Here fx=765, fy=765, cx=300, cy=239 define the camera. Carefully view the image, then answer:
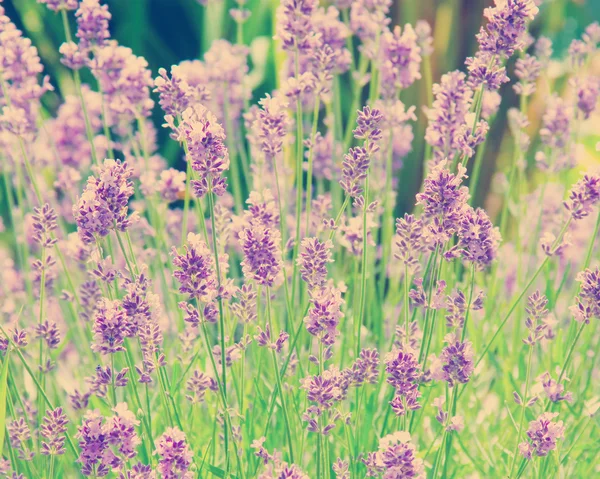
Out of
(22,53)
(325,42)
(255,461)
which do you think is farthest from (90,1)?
(255,461)

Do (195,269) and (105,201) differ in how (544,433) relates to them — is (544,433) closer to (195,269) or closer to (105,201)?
(195,269)

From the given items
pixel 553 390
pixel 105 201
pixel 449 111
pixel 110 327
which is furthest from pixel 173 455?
pixel 449 111

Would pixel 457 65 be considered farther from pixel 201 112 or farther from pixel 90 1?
pixel 201 112

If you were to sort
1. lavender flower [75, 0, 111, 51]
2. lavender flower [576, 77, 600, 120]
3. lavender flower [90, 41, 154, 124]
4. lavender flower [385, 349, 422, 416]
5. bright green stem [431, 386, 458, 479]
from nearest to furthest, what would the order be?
lavender flower [385, 349, 422, 416]
bright green stem [431, 386, 458, 479]
lavender flower [75, 0, 111, 51]
lavender flower [90, 41, 154, 124]
lavender flower [576, 77, 600, 120]

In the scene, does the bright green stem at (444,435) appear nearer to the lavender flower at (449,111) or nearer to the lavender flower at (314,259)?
the lavender flower at (314,259)

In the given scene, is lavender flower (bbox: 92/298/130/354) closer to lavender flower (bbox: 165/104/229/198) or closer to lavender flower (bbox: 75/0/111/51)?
lavender flower (bbox: 165/104/229/198)

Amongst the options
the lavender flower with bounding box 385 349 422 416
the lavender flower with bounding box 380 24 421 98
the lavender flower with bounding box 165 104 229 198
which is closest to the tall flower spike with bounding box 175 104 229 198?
the lavender flower with bounding box 165 104 229 198
